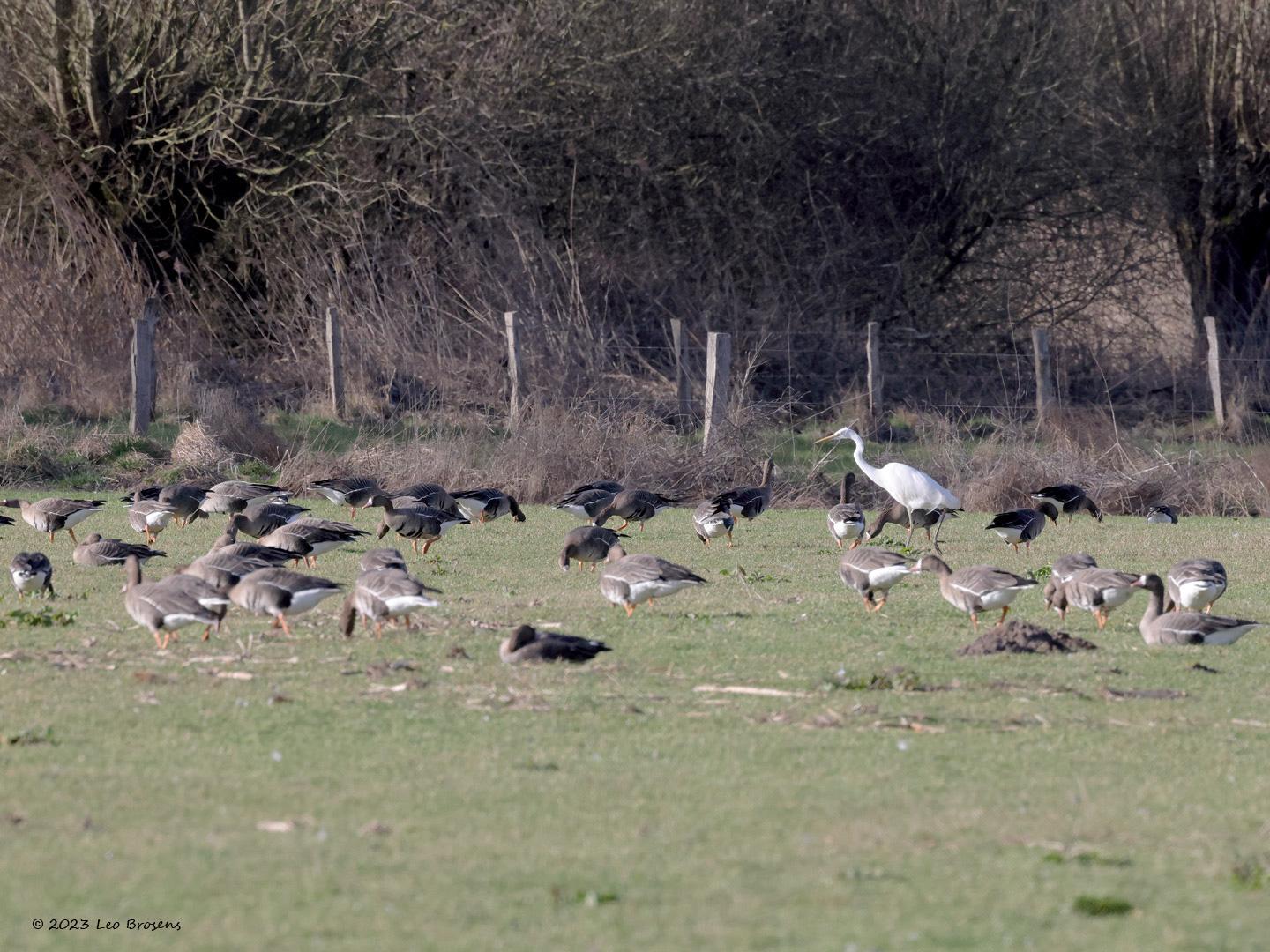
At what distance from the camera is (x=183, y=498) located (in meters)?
19.2

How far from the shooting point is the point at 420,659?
11.2 m

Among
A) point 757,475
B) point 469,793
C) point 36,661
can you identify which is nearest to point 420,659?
point 36,661

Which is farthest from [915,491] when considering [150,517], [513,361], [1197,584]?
[513,361]

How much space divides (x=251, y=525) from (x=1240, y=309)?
25.6 meters

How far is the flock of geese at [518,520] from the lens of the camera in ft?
37.6

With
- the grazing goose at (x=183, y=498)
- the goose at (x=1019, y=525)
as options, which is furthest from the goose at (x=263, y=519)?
the goose at (x=1019, y=525)

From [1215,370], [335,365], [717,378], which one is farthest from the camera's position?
[335,365]

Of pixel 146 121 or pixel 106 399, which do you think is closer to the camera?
pixel 106 399

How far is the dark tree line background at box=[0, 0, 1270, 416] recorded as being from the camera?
104 ft

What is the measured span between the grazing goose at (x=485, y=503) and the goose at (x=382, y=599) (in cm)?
798

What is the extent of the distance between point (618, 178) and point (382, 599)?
2705cm

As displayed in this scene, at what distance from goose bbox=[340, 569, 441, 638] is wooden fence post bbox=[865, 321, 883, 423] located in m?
17.8

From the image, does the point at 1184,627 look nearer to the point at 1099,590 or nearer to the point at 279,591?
the point at 1099,590

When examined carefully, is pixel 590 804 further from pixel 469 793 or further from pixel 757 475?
pixel 757 475
